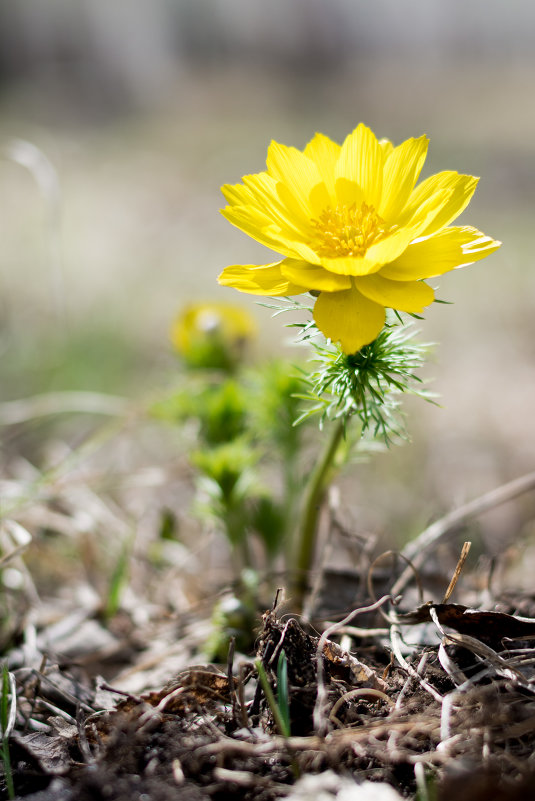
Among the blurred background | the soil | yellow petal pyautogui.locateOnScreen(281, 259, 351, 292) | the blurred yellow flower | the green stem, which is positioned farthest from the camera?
the blurred background

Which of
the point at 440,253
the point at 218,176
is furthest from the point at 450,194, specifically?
the point at 218,176

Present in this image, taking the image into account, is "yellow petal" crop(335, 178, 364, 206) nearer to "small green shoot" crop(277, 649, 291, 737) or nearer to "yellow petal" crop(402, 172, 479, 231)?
"yellow petal" crop(402, 172, 479, 231)

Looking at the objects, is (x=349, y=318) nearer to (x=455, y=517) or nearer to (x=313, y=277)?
(x=313, y=277)

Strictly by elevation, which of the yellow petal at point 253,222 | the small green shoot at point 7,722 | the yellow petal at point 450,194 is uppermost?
the yellow petal at point 450,194

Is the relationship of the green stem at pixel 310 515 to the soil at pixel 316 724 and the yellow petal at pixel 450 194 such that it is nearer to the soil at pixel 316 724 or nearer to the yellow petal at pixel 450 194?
the soil at pixel 316 724

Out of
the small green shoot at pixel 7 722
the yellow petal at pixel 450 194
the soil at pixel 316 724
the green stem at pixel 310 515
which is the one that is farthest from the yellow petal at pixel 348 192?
the small green shoot at pixel 7 722

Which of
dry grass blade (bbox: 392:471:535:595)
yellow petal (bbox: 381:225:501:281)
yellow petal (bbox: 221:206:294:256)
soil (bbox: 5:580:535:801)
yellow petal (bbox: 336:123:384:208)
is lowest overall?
soil (bbox: 5:580:535:801)

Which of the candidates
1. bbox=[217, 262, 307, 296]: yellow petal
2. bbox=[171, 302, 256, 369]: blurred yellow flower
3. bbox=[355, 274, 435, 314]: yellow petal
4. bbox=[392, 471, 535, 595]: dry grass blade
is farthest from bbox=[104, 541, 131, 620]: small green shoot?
bbox=[355, 274, 435, 314]: yellow petal

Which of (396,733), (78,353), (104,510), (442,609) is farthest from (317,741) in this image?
(78,353)
